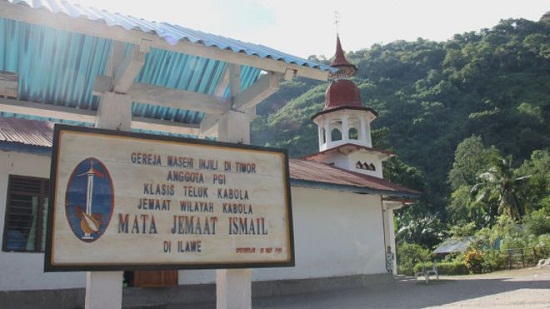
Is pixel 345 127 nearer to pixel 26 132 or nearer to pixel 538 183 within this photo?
pixel 26 132

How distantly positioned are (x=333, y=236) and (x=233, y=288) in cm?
1062

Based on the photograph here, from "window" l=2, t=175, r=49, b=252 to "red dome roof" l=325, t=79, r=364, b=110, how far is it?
49.9 ft

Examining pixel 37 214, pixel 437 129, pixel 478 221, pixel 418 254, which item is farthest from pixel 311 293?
pixel 437 129

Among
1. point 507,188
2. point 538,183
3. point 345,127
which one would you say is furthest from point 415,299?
point 538,183

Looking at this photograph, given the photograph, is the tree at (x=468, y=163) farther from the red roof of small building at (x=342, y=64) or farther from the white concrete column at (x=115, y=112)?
the white concrete column at (x=115, y=112)

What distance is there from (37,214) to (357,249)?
9604mm

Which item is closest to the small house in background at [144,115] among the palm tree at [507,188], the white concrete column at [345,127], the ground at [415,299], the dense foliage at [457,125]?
the white concrete column at [345,127]

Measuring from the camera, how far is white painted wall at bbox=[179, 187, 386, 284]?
1484 cm

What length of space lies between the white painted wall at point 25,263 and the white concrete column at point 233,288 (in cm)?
668

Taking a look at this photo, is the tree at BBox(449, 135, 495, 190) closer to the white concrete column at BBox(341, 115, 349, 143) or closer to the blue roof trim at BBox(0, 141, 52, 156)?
the white concrete column at BBox(341, 115, 349, 143)

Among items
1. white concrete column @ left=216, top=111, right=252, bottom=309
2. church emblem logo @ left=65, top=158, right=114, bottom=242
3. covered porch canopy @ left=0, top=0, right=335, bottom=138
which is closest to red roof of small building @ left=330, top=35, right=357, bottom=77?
covered porch canopy @ left=0, top=0, right=335, bottom=138

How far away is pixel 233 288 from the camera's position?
5.43 meters

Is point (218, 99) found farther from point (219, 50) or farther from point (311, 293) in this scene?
point (311, 293)

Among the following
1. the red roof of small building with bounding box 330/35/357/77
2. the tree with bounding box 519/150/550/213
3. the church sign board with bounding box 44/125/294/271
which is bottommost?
the church sign board with bounding box 44/125/294/271
